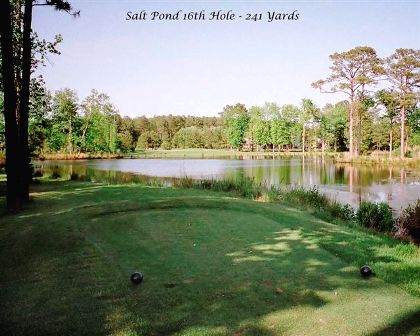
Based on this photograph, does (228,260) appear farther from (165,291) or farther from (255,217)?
(255,217)

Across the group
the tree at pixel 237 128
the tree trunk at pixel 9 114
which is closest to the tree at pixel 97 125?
the tree at pixel 237 128

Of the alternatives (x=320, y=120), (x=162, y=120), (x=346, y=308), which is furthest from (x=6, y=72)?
(x=162, y=120)

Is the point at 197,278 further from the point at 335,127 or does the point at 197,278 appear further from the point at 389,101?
the point at 335,127

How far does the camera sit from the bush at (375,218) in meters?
11.4

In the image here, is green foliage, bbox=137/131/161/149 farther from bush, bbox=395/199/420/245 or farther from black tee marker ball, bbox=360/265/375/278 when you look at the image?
black tee marker ball, bbox=360/265/375/278

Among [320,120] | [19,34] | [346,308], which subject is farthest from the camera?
[320,120]

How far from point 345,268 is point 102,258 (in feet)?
13.1

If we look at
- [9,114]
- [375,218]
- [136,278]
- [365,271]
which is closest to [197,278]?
[136,278]

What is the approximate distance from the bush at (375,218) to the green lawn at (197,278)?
3.49 metres

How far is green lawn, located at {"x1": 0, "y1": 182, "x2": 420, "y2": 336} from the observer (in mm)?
3885

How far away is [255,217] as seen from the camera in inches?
365

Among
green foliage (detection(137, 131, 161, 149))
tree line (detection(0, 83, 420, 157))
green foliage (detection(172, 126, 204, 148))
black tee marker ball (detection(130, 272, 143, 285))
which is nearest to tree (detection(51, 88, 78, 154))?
tree line (detection(0, 83, 420, 157))

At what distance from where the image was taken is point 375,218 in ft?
38.5

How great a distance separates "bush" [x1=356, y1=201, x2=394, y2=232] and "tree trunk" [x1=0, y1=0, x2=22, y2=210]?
36.0 feet
